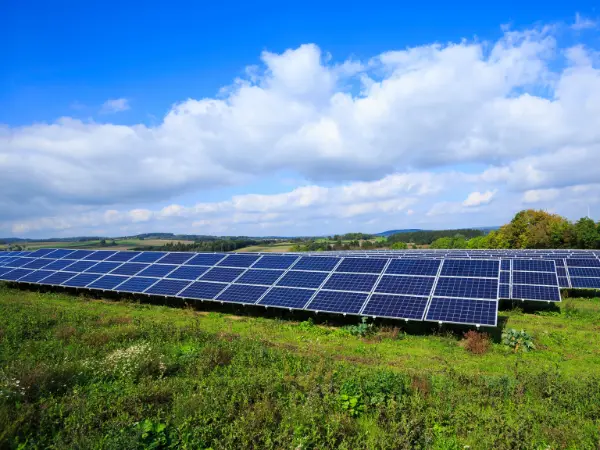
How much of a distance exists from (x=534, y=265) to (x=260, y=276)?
2171cm

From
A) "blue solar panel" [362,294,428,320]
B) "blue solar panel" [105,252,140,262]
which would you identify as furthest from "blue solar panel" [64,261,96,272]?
"blue solar panel" [362,294,428,320]

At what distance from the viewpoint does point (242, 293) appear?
72.4 ft

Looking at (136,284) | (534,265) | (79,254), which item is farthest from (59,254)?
(534,265)

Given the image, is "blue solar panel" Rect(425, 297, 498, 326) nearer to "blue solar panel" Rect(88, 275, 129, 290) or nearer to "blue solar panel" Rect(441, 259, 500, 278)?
"blue solar panel" Rect(441, 259, 500, 278)

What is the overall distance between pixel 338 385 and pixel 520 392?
5.10 meters

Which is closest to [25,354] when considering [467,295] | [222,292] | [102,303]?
[222,292]

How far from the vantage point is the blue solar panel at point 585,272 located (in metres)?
28.9

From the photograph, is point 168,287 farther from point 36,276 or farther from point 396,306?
point 36,276

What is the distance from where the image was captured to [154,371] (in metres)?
11.3

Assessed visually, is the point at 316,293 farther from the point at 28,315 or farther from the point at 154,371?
the point at 28,315

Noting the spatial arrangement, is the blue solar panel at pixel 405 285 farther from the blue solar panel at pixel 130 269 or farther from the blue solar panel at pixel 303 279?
the blue solar panel at pixel 130 269

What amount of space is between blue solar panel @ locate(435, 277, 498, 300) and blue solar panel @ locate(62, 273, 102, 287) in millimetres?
27066

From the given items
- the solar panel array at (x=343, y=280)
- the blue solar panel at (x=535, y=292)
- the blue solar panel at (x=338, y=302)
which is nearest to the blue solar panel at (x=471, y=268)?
the solar panel array at (x=343, y=280)

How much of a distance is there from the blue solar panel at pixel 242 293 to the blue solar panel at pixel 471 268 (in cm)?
1098
